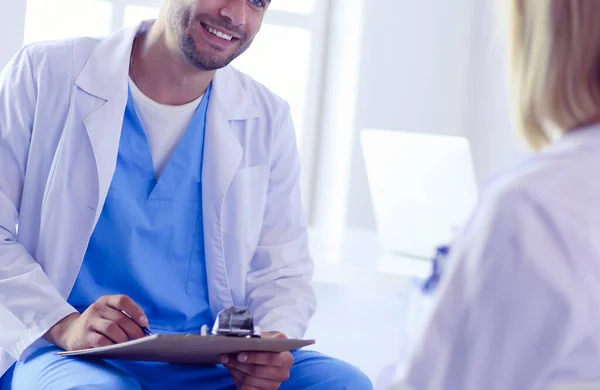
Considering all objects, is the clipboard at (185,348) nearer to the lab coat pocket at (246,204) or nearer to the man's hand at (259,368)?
the man's hand at (259,368)

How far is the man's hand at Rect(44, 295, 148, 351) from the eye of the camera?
1313mm

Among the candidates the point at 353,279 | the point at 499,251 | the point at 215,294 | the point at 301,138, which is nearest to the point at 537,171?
the point at 499,251

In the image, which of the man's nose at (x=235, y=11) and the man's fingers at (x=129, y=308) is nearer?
the man's fingers at (x=129, y=308)

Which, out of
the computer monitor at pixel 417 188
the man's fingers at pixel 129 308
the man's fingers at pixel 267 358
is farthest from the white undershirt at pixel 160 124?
the computer monitor at pixel 417 188

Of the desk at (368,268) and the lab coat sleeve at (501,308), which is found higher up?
the lab coat sleeve at (501,308)

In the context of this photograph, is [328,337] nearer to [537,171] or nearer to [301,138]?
[301,138]

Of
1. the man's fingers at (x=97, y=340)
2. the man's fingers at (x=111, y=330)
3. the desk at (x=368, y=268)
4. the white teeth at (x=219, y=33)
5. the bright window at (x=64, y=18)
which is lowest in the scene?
the desk at (x=368, y=268)

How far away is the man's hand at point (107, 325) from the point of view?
131 centimetres

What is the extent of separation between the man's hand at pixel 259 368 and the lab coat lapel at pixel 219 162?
0.22 meters

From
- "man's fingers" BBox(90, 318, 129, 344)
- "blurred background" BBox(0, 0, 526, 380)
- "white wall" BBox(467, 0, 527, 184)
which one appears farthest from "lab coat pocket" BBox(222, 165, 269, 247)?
"white wall" BBox(467, 0, 527, 184)

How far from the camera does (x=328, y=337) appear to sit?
8.05ft

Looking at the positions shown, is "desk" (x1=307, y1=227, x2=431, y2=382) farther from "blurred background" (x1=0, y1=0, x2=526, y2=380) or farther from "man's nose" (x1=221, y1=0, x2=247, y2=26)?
"man's nose" (x1=221, y1=0, x2=247, y2=26)

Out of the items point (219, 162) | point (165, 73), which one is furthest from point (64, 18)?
point (219, 162)

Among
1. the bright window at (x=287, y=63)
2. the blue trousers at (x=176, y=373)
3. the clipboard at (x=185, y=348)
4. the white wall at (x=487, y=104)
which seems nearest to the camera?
the clipboard at (x=185, y=348)
